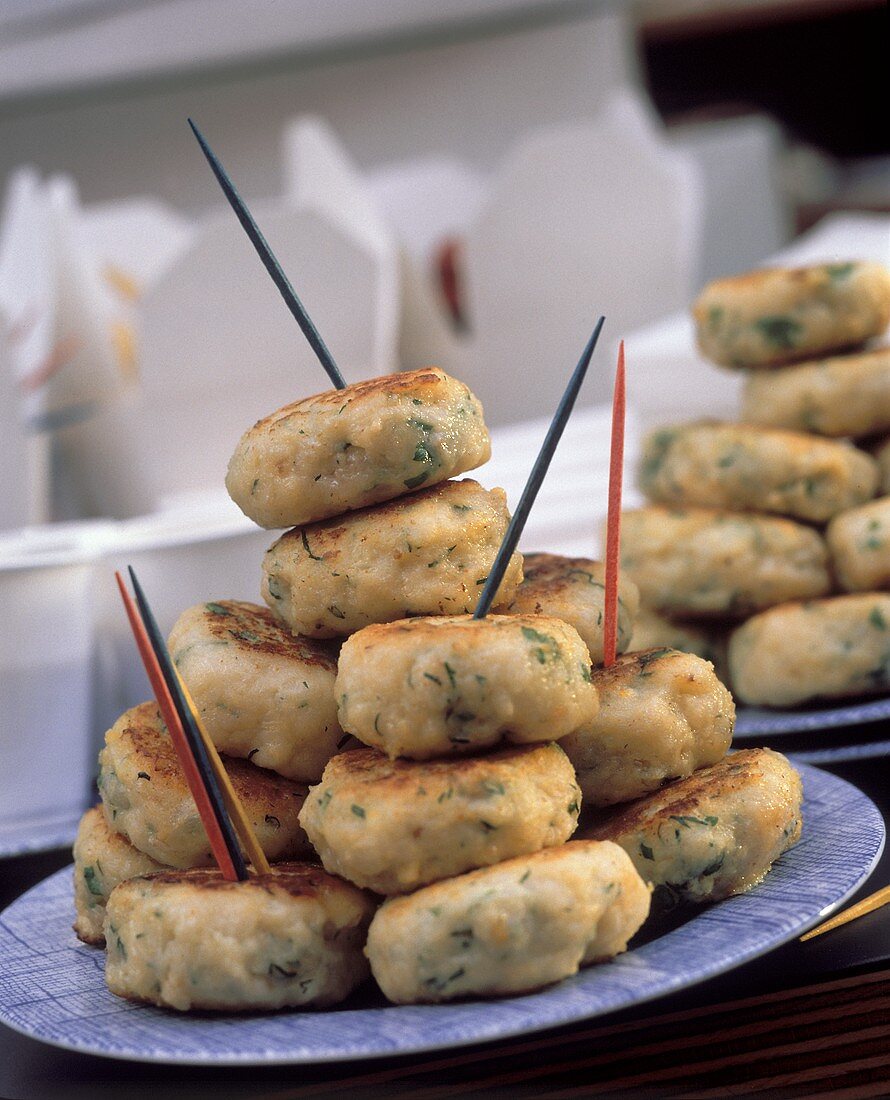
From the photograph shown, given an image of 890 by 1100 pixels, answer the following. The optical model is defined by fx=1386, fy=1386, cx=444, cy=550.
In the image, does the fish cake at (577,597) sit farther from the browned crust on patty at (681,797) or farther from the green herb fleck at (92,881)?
the green herb fleck at (92,881)

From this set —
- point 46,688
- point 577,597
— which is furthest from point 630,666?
point 46,688

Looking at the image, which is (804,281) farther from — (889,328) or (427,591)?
(427,591)

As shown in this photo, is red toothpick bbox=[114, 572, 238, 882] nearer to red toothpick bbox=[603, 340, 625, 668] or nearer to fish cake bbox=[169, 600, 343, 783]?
fish cake bbox=[169, 600, 343, 783]

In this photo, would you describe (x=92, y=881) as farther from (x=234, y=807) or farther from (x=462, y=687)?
(x=462, y=687)

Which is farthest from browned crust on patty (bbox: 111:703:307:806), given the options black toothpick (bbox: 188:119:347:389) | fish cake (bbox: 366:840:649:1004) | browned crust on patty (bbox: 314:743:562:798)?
black toothpick (bbox: 188:119:347:389)

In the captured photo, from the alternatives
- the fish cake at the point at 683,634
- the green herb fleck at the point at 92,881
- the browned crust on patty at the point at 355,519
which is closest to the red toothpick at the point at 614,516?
the browned crust on patty at the point at 355,519

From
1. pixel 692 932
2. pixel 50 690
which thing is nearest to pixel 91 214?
pixel 50 690
